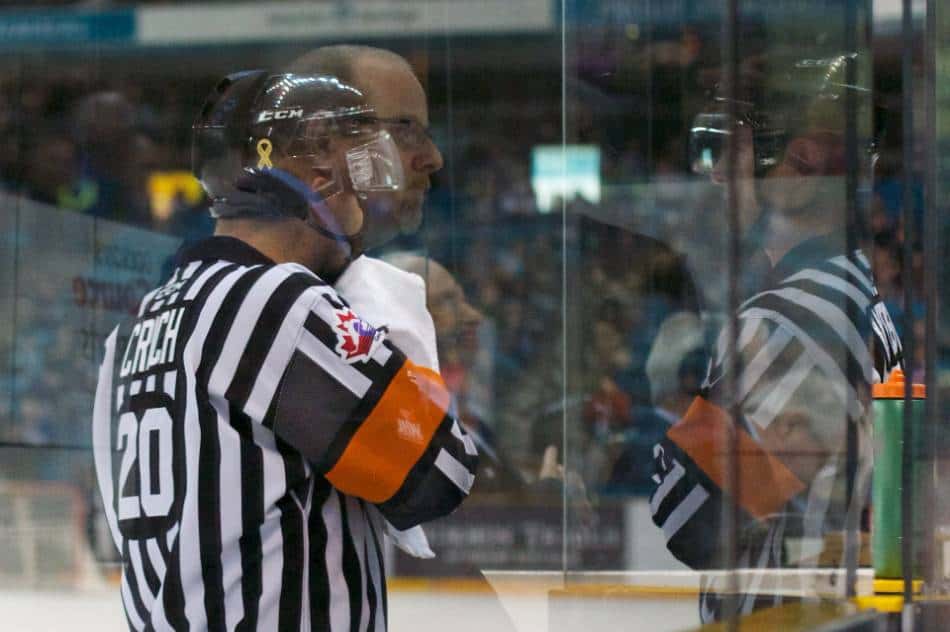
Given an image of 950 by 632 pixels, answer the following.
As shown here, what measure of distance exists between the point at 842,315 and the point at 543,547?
0.47 m

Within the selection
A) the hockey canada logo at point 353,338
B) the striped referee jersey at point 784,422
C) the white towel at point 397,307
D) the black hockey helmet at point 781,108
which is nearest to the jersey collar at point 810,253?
the striped referee jersey at point 784,422

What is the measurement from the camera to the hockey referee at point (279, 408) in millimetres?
1277

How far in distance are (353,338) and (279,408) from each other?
9 cm

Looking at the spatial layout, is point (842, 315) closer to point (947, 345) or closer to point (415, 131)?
point (947, 345)

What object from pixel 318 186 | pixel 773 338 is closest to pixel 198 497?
pixel 318 186

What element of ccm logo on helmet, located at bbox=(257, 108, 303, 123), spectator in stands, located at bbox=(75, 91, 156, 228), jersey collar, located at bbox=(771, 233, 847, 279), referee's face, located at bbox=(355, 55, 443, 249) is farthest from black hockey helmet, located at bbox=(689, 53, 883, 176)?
spectator in stands, located at bbox=(75, 91, 156, 228)

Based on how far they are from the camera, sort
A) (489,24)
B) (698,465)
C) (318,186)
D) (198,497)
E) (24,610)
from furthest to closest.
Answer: (24,610) → (489,24) → (698,465) → (318,186) → (198,497)

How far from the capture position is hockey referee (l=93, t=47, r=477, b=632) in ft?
4.19

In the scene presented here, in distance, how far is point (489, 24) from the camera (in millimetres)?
1700

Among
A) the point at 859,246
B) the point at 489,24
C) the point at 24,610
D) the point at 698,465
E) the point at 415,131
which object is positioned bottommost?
the point at 24,610

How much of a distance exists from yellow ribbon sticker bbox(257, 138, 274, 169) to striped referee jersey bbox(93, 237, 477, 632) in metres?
0.09

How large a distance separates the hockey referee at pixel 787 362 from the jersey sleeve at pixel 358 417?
0.35 metres

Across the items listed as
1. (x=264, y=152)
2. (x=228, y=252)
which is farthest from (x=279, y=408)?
(x=264, y=152)

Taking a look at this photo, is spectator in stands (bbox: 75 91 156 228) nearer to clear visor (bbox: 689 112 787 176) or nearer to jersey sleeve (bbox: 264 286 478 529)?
jersey sleeve (bbox: 264 286 478 529)
